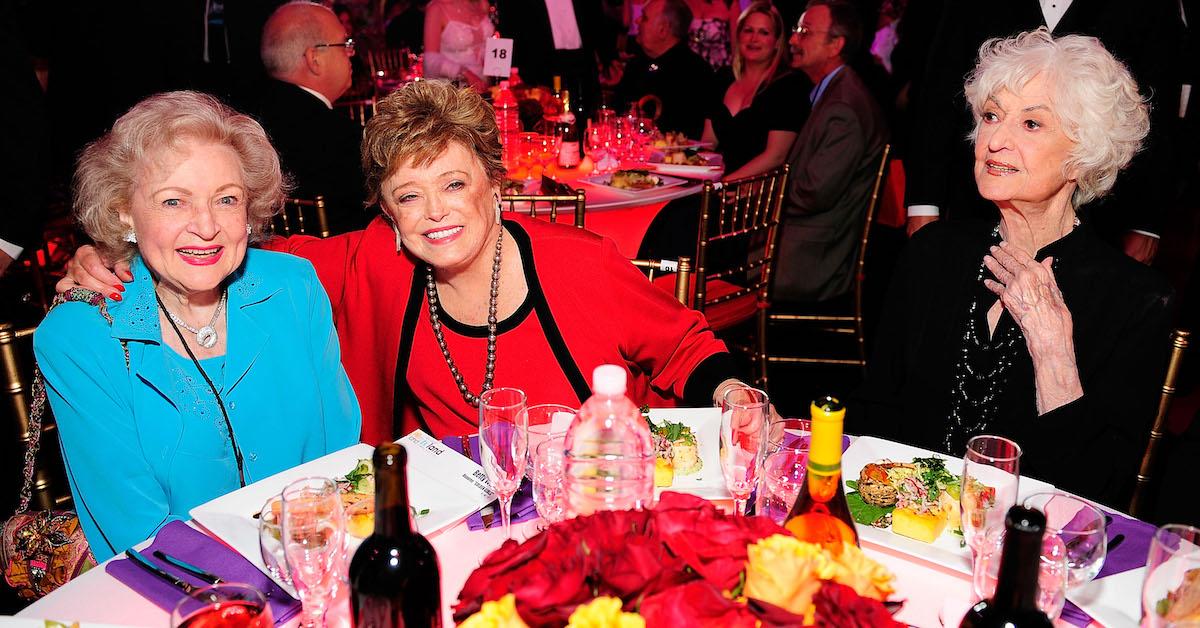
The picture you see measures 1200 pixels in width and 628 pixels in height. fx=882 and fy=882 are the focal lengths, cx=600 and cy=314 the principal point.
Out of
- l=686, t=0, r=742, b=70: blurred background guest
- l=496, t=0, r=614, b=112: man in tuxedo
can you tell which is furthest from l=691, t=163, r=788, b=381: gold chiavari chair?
l=686, t=0, r=742, b=70: blurred background guest

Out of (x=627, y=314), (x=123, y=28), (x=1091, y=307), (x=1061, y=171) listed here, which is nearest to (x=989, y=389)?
(x=1091, y=307)

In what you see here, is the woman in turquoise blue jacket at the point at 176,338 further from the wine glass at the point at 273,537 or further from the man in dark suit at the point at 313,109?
the man in dark suit at the point at 313,109

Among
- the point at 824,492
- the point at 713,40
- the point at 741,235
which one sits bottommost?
the point at 741,235

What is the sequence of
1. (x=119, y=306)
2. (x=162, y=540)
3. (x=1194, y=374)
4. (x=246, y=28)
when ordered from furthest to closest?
(x=246, y=28) → (x=1194, y=374) → (x=119, y=306) → (x=162, y=540)

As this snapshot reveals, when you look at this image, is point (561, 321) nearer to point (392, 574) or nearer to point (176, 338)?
point (176, 338)

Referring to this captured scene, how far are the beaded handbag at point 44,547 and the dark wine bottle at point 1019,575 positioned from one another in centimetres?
174

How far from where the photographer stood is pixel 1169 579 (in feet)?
3.67

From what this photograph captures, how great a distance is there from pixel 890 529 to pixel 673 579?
2.41 feet

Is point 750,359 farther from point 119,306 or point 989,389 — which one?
point 119,306

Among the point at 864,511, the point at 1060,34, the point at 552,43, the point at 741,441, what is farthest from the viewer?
the point at 552,43

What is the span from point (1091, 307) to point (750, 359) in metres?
2.74

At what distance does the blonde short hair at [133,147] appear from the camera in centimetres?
193

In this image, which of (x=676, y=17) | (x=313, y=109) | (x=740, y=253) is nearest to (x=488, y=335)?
(x=313, y=109)

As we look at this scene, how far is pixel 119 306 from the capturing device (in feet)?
6.34
